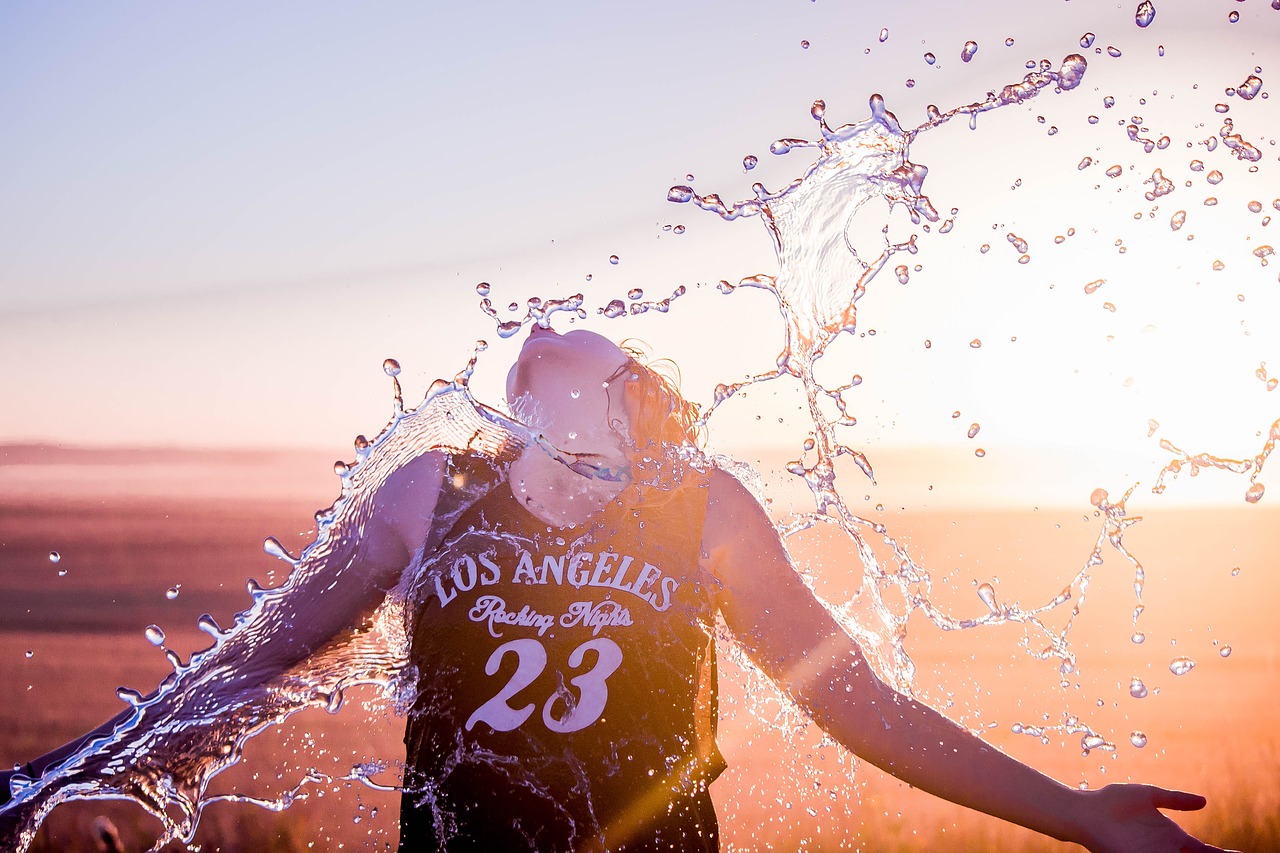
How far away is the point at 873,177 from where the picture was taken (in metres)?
2.99

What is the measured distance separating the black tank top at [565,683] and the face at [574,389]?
195mm

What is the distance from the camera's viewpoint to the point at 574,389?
2.46m

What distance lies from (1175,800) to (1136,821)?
109 millimetres

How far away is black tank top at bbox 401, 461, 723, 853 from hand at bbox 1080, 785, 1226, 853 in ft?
2.77

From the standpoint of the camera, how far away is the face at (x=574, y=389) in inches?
96.3

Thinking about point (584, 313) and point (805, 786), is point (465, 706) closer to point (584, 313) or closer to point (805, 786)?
point (584, 313)

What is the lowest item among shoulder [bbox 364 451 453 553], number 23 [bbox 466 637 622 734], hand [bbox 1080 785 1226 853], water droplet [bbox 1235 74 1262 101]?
hand [bbox 1080 785 1226 853]

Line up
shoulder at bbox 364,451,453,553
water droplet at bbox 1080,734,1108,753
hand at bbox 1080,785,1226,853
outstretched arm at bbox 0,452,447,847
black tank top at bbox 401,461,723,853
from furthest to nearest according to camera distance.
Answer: water droplet at bbox 1080,734,1108,753, shoulder at bbox 364,451,453,553, outstretched arm at bbox 0,452,447,847, black tank top at bbox 401,461,723,853, hand at bbox 1080,785,1226,853

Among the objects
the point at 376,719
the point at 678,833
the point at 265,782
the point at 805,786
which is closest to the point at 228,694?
the point at 376,719

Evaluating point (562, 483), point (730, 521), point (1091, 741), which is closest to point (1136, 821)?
point (1091, 741)

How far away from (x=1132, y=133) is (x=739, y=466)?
1676 millimetres

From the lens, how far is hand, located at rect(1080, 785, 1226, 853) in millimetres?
1850

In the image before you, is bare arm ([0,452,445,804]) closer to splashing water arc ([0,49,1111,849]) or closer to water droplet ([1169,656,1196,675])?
splashing water arc ([0,49,1111,849])

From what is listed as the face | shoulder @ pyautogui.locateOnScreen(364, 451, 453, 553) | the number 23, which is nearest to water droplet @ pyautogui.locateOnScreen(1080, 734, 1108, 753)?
the number 23
